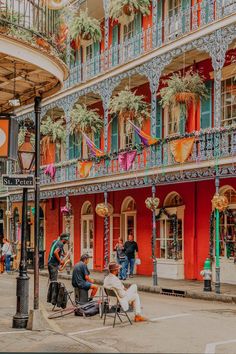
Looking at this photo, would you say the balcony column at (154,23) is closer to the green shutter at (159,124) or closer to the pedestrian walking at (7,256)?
the green shutter at (159,124)

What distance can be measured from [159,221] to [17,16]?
15.0 metres

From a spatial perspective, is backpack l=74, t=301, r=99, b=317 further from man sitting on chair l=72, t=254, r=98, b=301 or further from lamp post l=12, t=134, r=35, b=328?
lamp post l=12, t=134, r=35, b=328

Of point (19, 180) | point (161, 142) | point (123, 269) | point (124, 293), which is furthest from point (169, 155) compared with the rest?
point (19, 180)

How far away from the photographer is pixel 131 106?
23391mm

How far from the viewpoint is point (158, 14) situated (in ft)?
79.7

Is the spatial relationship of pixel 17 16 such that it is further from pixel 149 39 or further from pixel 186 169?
pixel 149 39

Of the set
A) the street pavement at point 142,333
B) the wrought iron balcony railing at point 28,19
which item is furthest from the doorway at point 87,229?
the wrought iron balcony railing at point 28,19

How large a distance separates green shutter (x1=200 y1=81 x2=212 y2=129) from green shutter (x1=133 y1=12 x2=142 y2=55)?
3733 millimetres

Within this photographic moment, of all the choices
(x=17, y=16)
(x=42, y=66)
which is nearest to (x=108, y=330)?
(x=42, y=66)

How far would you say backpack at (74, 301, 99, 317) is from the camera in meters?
13.5

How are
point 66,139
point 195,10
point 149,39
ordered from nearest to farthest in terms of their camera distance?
1. point 195,10
2. point 149,39
3. point 66,139

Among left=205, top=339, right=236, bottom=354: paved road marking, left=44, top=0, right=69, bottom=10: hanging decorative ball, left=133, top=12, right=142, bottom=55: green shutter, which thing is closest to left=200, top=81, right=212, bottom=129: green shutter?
left=133, top=12, right=142, bottom=55: green shutter

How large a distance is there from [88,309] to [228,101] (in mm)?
10164

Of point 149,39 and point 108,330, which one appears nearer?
point 108,330
